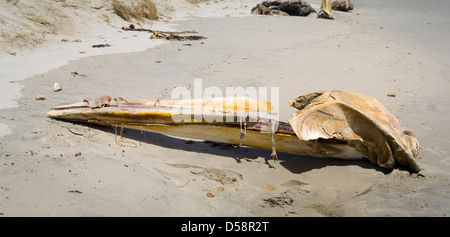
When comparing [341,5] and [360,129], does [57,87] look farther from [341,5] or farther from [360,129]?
[341,5]

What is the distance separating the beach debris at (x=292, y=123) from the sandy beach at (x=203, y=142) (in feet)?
0.49

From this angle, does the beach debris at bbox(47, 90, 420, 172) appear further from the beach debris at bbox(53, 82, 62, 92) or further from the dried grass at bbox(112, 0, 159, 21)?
the dried grass at bbox(112, 0, 159, 21)

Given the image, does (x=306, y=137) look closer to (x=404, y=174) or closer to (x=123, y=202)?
(x=404, y=174)

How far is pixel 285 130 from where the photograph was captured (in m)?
3.22

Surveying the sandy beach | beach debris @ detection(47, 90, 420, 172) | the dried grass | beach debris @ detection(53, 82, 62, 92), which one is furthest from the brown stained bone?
the dried grass

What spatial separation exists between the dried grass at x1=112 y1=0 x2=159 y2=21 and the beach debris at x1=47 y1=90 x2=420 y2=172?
8.15m

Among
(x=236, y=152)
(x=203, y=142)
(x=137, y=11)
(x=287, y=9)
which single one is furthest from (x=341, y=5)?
(x=236, y=152)

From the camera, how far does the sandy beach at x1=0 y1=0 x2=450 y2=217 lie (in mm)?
2424

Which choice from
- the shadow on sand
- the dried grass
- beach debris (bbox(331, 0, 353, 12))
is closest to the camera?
the shadow on sand

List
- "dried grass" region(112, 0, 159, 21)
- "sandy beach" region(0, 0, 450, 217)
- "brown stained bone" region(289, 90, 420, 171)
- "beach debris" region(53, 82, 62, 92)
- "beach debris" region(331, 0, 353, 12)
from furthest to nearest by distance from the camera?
"beach debris" region(331, 0, 353, 12), "dried grass" region(112, 0, 159, 21), "beach debris" region(53, 82, 62, 92), "brown stained bone" region(289, 90, 420, 171), "sandy beach" region(0, 0, 450, 217)

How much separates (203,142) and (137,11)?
30.6 feet

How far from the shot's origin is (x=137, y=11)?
39.0 ft
